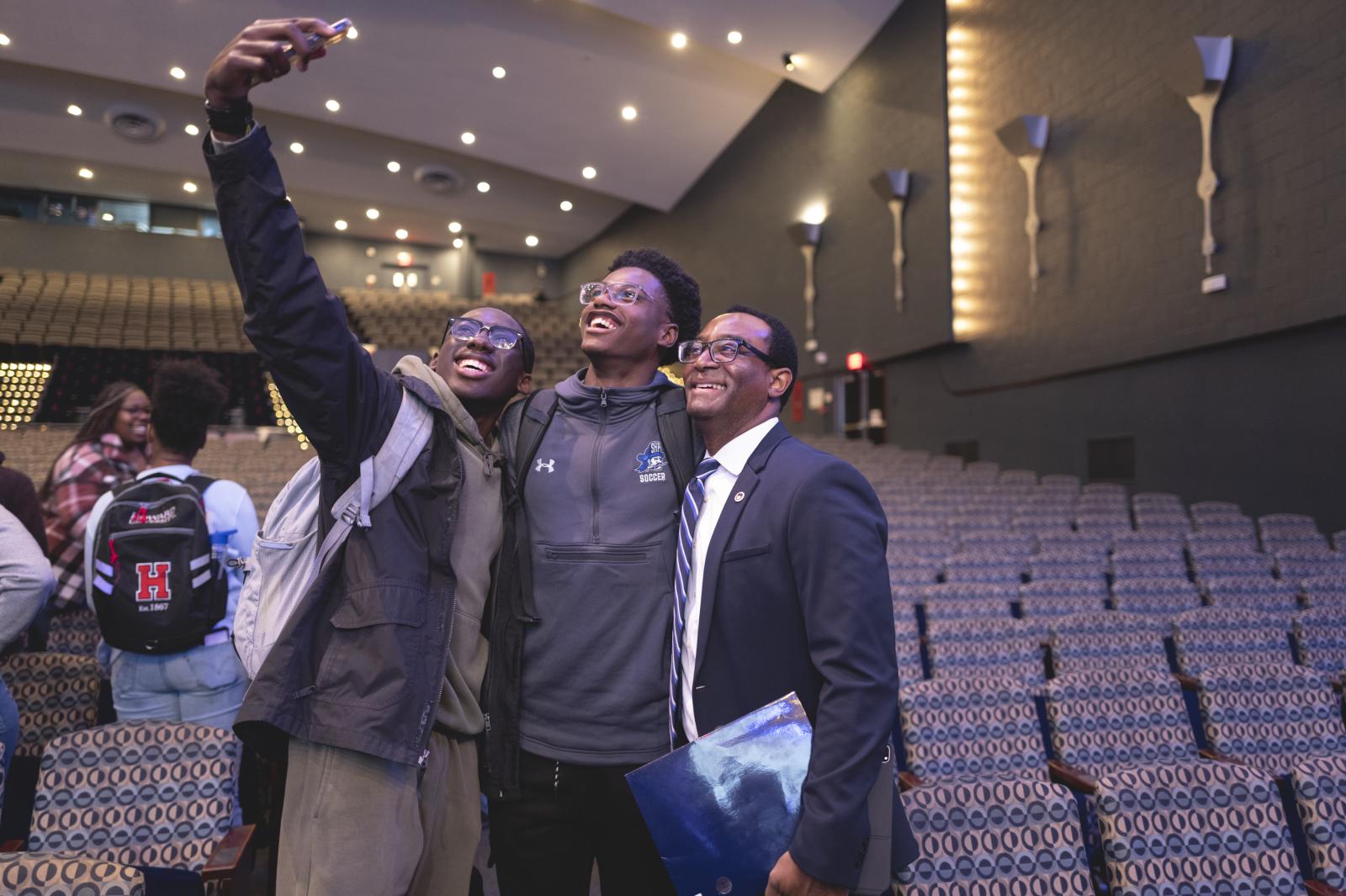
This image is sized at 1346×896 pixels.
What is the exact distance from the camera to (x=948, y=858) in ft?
5.51

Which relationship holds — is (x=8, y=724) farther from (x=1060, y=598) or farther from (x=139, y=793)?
(x=1060, y=598)

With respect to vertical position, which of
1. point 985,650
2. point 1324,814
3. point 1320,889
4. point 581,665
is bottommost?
point 1320,889

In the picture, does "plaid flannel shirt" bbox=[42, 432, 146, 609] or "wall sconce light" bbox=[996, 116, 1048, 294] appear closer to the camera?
Answer: "plaid flannel shirt" bbox=[42, 432, 146, 609]

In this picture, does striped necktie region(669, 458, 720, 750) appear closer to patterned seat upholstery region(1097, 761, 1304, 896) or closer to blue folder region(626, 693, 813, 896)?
blue folder region(626, 693, 813, 896)

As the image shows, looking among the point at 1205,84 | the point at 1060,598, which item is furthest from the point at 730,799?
the point at 1205,84

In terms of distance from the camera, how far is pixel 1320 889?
1.74 meters

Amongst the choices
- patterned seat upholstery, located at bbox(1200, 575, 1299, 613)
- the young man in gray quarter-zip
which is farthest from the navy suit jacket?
patterned seat upholstery, located at bbox(1200, 575, 1299, 613)

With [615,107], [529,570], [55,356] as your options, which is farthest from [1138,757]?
[55,356]

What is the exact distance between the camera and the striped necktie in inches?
51.9

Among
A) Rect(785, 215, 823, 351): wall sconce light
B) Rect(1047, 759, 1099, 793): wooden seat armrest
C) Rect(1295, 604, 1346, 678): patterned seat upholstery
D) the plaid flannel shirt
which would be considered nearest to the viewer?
Rect(1047, 759, 1099, 793): wooden seat armrest

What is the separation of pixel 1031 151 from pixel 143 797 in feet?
30.5

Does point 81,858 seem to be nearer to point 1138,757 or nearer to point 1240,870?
point 1240,870

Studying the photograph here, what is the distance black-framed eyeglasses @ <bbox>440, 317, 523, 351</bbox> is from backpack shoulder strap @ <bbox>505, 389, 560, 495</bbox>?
11cm

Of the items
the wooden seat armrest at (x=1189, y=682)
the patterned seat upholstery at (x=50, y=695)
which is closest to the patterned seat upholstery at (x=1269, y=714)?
the wooden seat armrest at (x=1189, y=682)
